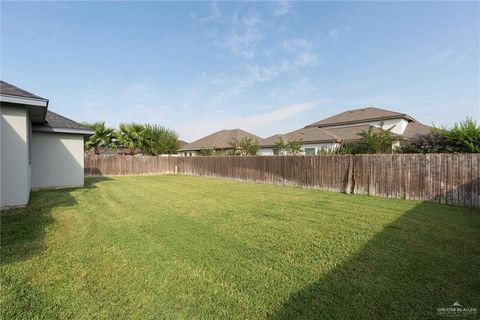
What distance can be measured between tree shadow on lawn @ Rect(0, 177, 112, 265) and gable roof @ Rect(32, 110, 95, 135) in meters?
4.45

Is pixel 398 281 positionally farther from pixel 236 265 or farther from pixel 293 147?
pixel 293 147

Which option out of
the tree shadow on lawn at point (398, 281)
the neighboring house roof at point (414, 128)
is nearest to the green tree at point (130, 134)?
the neighboring house roof at point (414, 128)

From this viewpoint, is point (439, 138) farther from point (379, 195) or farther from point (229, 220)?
point (229, 220)

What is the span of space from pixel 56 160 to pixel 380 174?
47.2ft

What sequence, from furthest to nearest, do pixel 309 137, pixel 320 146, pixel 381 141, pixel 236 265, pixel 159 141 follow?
pixel 159 141
pixel 309 137
pixel 320 146
pixel 381 141
pixel 236 265

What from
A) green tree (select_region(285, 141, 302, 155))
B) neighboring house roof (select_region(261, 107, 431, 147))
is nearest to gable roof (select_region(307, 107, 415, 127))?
neighboring house roof (select_region(261, 107, 431, 147))

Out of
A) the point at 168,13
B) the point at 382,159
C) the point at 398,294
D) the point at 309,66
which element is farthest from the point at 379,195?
the point at 168,13

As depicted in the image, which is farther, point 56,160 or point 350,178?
point 56,160

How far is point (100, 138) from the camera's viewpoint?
2584 cm

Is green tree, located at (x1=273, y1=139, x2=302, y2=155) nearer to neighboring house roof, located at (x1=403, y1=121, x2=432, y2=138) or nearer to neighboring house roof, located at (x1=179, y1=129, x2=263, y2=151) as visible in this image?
neighboring house roof, located at (x1=403, y1=121, x2=432, y2=138)

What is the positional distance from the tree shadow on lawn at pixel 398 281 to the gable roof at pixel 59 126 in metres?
12.3

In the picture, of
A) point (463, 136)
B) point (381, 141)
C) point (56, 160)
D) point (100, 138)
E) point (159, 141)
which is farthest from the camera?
point (159, 141)

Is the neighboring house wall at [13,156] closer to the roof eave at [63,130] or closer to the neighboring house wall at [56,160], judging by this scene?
the roof eave at [63,130]

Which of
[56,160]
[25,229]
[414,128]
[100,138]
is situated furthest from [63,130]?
[414,128]
